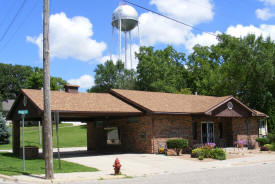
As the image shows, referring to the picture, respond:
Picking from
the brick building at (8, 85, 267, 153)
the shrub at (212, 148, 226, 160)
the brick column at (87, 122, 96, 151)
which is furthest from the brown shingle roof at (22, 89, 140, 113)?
the shrub at (212, 148, 226, 160)

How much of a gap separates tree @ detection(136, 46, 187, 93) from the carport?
26.1m

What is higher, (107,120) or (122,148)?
(107,120)

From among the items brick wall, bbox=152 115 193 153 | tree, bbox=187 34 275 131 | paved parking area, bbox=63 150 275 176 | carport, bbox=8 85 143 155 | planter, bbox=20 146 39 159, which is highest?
tree, bbox=187 34 275 131

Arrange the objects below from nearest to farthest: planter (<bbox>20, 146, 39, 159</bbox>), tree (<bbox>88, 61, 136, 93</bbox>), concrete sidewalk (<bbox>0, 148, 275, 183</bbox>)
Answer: concrete sidewalk (<bbox>0, 148, 275, 183</bbox>)
planter (<bbox>20, 146, 39, 159</bbox>)
tree (<bbox>88, 61, 136, 93</bbox>)

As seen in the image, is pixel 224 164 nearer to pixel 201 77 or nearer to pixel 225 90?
pixel 225 90

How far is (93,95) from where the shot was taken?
2436cm

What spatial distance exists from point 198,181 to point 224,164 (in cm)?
660

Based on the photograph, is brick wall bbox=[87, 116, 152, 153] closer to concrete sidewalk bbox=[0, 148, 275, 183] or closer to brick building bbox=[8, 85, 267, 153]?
brick building bbox=[8, 85, 267, 153]

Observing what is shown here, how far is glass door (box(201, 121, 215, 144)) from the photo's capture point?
83.6 ft

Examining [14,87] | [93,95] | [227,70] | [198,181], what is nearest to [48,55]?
[198,181]

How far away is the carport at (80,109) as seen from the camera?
64.1ft

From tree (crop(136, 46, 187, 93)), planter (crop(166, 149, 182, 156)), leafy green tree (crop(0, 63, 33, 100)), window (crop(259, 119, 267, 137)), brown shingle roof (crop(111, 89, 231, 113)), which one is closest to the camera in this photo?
planter (crop(166, 149, 182, 156))

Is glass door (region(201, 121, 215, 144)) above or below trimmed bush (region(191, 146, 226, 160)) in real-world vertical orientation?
above

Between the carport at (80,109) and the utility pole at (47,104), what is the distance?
5.26 meters
